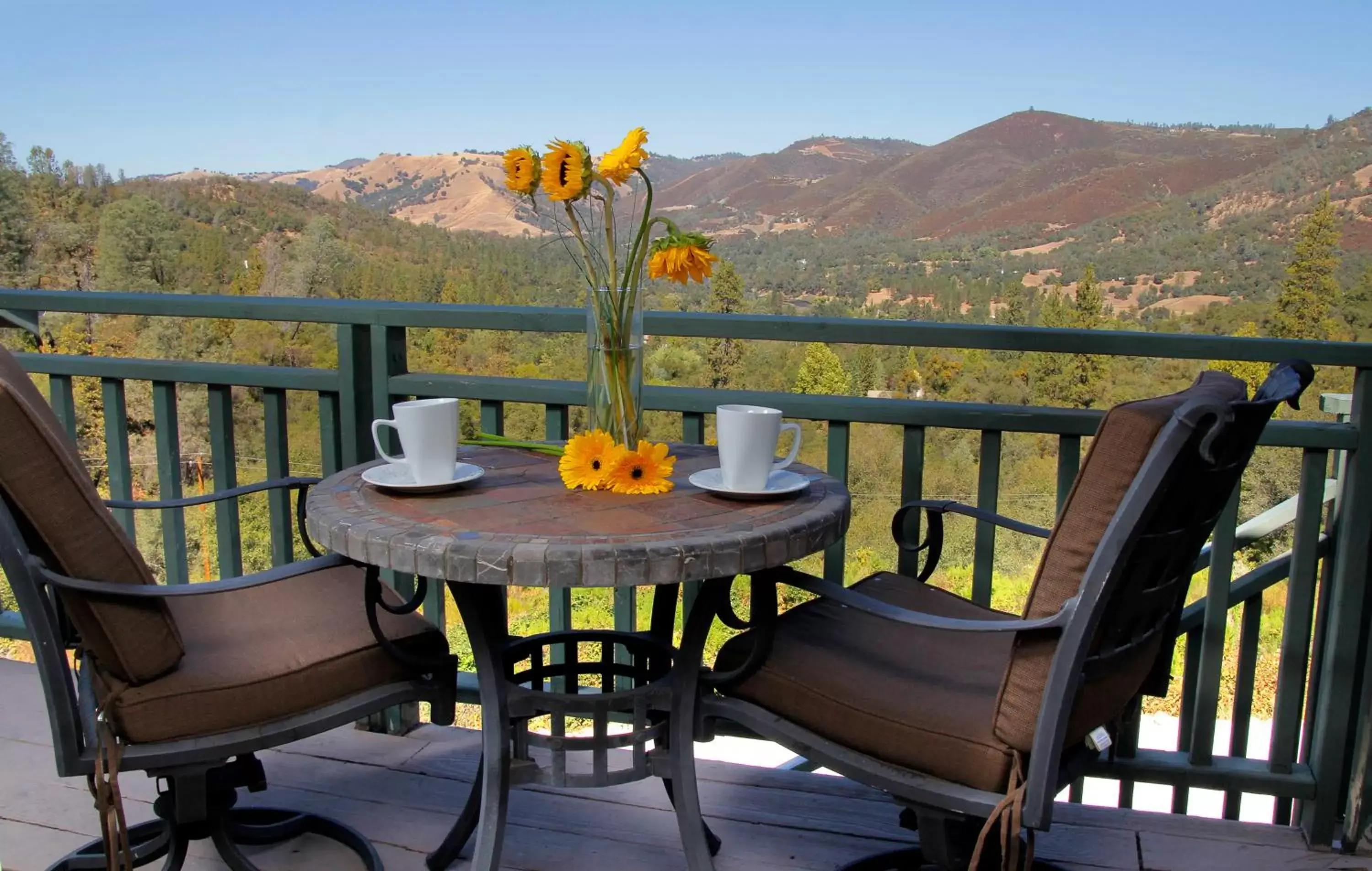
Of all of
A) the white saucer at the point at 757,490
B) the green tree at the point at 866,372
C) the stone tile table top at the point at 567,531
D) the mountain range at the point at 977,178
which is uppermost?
the mountain range at the point at 977,178

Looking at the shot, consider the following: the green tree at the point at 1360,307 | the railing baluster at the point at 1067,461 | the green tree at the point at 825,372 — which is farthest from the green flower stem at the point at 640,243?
the green tree at the point at 1360,307

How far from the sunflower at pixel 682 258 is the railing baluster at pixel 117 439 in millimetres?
1507

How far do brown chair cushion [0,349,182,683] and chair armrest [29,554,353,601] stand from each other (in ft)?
0.05

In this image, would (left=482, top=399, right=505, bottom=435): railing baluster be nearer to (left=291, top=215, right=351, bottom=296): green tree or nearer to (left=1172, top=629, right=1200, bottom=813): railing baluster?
(left=1172, top=629, right=1200, bottom=813): railing baluster

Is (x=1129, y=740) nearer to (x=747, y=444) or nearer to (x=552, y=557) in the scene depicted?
(x=747, y=444)

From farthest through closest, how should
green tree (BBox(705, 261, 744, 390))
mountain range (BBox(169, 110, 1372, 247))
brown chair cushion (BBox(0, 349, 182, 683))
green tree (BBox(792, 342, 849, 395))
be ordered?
mountain range (BBox(169, 110, 1372, 247)) → green tree (BBox(792, 342, 849, 395)) → green tree (BBox(705, 261, 744, 390)) → brown chair cushion (BBox(0, 349, 182, 683))

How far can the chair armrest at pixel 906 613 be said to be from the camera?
118 cm

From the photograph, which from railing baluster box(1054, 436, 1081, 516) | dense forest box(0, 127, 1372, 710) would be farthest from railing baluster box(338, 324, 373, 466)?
dense forest box(0, 127, 1372, 710)

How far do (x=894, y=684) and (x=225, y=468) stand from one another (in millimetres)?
1600

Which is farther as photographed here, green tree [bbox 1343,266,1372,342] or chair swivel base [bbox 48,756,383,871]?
green tree [bbox 1343,266,1372,342]

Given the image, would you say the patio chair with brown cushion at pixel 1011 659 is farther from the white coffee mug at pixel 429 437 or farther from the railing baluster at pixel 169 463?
the railing baluster at pixel 169 463

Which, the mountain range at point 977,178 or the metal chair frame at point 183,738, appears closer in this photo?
the metal chair frame at point 183,738

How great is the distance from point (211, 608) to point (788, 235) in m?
27.7

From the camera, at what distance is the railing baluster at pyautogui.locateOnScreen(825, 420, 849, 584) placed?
6.41 ft
